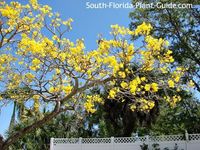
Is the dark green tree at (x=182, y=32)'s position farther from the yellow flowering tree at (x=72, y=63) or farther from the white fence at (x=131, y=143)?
the yellow flowering tree at (x=72, y=63)

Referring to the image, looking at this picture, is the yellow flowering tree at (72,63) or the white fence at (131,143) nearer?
the yellow flowering tree at (72,63)

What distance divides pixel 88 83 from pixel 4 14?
1.84 m

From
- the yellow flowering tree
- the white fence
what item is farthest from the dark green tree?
the yellow flowering tree

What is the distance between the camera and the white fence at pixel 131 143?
13.3 meters

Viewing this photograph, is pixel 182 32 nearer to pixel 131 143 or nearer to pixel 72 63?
pixel 131 143

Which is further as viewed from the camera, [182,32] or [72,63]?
[182,32]

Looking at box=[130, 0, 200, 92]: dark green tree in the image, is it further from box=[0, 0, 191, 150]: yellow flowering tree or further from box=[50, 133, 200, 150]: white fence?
box=[0, 0, 191, 150]: yellow flowering tree

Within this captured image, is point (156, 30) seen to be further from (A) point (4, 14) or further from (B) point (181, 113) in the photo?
(A) point (4, 14)

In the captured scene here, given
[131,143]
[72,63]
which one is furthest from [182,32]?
[72,63]

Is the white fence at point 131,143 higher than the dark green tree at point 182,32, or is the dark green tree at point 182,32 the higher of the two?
the dark green tree at point 182,32

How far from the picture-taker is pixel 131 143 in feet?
46.3

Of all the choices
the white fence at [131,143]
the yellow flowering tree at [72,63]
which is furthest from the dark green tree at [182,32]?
the yellow flowering tree at [72,63]

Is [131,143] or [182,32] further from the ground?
[182,32]

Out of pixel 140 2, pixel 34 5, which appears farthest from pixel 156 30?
pixel 34 5
